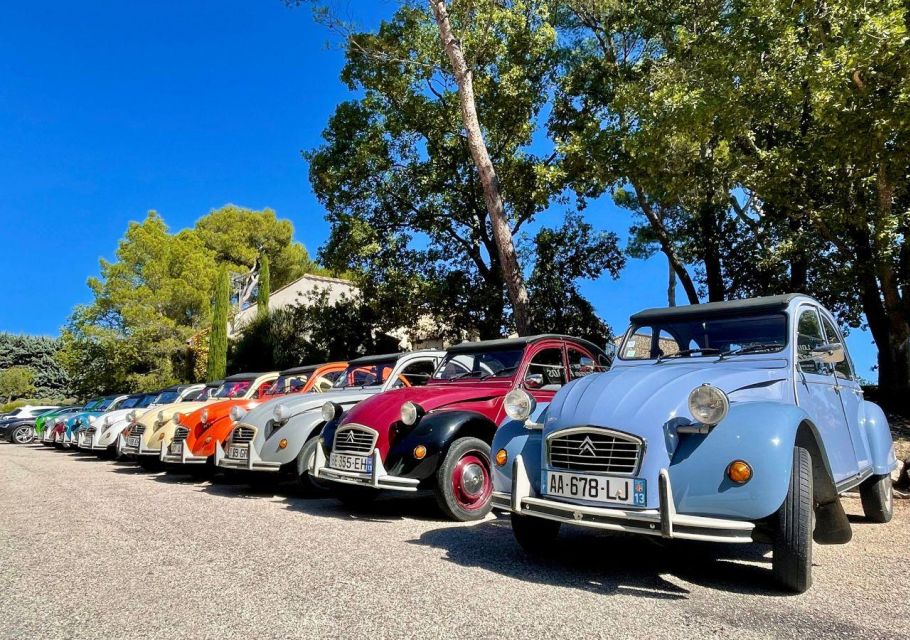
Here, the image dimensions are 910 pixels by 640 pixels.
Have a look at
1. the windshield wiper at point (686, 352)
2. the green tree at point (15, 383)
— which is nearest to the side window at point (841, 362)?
the windshield wiper at point (686, 352)

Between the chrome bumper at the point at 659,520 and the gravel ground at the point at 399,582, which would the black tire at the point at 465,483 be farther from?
the chrome bumper at the point at 659,520

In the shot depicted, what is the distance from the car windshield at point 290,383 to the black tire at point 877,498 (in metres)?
8.07

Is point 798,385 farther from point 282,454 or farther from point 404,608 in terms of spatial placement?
point 282,454

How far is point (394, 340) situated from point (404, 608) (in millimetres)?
19534

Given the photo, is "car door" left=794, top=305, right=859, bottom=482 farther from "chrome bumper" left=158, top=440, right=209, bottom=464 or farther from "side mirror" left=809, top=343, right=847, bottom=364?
"chrome bumper" left=158, top=440, right=209, bottom=464

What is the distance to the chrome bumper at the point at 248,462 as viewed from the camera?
25.6 feet

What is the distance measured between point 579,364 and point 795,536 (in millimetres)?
4199

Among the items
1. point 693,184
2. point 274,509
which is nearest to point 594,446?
point 274,509

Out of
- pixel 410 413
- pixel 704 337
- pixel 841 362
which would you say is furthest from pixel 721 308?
pixel 410 413

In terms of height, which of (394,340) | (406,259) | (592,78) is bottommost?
(394,340)

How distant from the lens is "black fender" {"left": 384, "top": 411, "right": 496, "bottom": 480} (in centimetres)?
614

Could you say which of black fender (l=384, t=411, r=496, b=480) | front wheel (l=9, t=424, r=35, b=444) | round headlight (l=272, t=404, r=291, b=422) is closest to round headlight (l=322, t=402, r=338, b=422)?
round headlight (l=272, t=404, r=291, b=422)

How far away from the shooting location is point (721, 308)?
5.53 meters

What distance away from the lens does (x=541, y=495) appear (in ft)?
14.1
